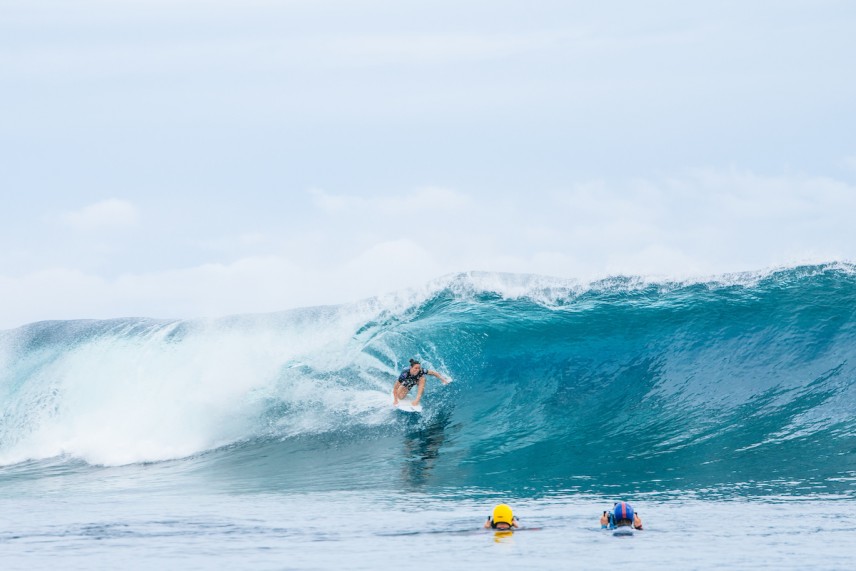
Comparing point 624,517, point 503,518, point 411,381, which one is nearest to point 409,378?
point 411,381

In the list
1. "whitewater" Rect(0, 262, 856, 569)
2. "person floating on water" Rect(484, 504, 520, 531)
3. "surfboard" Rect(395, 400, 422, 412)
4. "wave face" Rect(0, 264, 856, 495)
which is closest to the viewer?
"whitewater" Rect(0, 262, 856, 569)

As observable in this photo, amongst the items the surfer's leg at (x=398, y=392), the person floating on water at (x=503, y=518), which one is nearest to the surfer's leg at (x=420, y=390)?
the surfer's leg at (x=398, y=392)

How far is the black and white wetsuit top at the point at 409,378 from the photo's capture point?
17.3 metres

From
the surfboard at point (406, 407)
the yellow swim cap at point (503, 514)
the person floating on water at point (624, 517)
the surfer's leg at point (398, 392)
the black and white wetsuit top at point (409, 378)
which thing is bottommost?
the person floating on water at point (624, 517)

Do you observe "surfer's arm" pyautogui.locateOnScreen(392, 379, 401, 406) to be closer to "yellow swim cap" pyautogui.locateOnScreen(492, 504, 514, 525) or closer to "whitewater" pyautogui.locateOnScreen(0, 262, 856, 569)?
"whitewater" pyautogui.locateOnScreen(0, 262, 856, 569)

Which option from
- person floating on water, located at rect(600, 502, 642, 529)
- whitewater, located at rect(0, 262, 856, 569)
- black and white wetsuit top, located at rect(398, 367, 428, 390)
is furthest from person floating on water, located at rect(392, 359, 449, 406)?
person floating on water, located at rect(600, 502, 642, 529)

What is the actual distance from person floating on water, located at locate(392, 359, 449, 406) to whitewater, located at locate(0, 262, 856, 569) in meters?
0.29

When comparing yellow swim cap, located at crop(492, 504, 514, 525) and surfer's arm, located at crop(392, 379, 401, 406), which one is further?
surfer's arm, located at crop(392, 379, 401, 406)

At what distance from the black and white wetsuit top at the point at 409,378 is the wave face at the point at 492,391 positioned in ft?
1.56

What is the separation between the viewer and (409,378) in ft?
57.0

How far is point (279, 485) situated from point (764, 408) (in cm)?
805

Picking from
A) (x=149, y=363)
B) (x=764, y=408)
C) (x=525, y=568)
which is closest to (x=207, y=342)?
(x=149, y=363)

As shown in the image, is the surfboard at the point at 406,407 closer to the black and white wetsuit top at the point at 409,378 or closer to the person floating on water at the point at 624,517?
the black and white wetsuit top at the point at 409,378

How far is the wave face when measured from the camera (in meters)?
14.1
